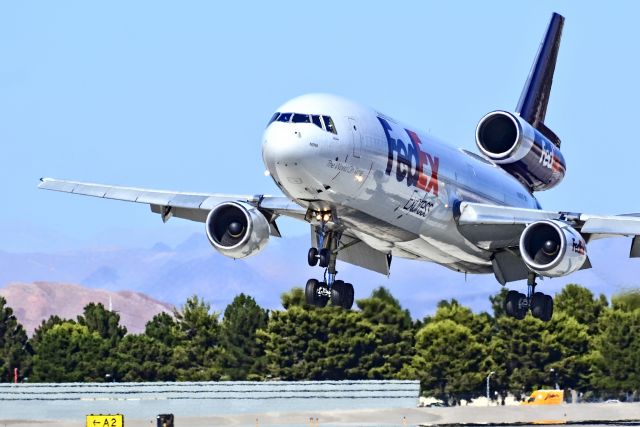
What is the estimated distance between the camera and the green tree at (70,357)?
5207 inches

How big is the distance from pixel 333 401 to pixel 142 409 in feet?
35.0

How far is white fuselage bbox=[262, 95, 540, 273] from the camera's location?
47.1 meters

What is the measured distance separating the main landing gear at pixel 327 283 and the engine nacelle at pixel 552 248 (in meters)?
6.87

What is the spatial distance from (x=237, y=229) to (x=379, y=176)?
753 cm

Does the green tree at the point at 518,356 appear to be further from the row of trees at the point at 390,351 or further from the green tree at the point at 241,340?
the green tree at the point at 241,340

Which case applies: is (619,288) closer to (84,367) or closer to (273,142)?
(273,142)

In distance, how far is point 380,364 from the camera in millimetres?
126062

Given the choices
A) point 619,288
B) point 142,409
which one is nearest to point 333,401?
point 142,409

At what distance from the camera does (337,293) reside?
53781 millimetres

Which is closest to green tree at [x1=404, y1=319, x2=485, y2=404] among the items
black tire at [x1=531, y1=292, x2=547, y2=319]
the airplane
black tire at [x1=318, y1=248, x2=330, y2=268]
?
the airplane

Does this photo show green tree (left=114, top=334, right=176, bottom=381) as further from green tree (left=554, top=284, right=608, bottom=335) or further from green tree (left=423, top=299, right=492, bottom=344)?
green tree (left=554, top=284, right=608, bottom=335)

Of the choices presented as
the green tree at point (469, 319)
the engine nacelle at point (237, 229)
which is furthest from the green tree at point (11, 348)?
the engine nacelle at point (237, 229)

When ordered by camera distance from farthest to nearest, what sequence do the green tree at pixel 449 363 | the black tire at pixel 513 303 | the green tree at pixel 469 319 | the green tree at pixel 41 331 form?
the green tree at pixel 41 331, the green tree at pixel 469 319, the green tree at pixel 449 363, the black tire at pixel 513 303

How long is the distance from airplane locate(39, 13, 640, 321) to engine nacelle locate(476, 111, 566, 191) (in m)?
0.05
